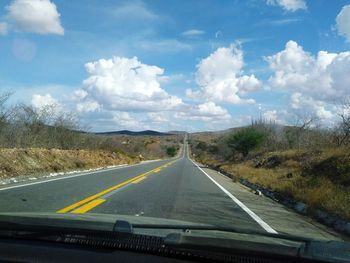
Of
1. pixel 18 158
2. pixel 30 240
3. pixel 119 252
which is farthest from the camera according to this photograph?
pixel 18 158

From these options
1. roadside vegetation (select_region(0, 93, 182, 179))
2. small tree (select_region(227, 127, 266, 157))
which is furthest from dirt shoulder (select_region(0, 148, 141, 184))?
small tree (select_region(227, 127, 266, 157))

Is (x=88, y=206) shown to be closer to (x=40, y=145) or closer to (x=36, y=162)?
(x=36, y=162)

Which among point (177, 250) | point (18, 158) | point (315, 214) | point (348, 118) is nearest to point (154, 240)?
point (177, 250)

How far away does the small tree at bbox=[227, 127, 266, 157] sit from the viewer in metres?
64.1

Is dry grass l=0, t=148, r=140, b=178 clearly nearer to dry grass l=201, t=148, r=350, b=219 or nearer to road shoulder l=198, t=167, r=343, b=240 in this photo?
dry grass l=201, t=148, r=350, b=219

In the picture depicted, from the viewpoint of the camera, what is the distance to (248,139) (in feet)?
212

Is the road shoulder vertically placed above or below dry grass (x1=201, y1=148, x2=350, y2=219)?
below

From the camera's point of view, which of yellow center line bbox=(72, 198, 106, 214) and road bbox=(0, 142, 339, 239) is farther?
yellow center line bbox=(72, 198, 106, 214)

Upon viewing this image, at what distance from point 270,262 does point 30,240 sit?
7.02 feet

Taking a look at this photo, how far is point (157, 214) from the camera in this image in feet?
34.8

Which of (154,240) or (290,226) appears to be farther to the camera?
(290,226)

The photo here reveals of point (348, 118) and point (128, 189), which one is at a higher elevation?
point (348, 118)

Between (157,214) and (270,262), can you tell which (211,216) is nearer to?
(157,214)

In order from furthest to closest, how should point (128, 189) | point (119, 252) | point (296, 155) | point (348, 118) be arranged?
point (296, 155)
point (348, 118)
point (128, 189)
point (119, 252)
